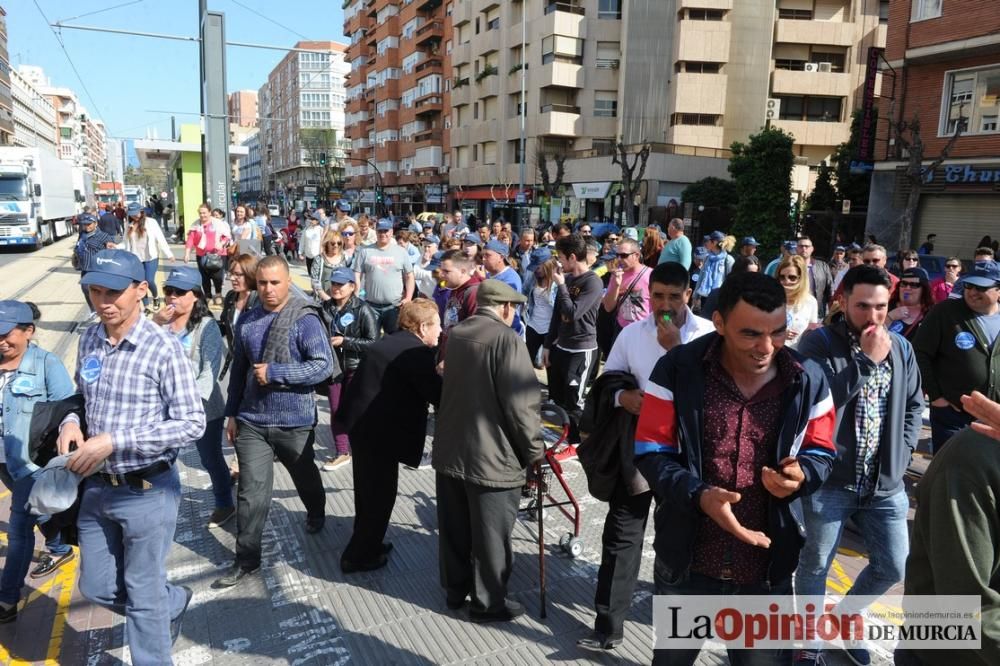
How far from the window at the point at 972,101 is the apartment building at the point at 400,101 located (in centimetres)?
3826

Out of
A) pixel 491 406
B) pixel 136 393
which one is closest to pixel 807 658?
pixel 491 406

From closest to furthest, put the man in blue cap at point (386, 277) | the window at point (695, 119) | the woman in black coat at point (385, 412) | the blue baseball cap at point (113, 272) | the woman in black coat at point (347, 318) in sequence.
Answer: the blue baseball cap at point (113, 272), the woman in black coat at point (385, 412), the woman in black coat at point (347, 318), the man in blue cap at point (386, 277), the window at point (695, 119)

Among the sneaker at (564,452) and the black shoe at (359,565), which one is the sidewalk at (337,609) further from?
the sneaker at (564,452)

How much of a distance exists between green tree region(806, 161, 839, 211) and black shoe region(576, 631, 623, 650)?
110ft

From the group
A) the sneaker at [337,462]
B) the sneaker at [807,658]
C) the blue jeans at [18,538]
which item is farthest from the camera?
the sneaker at [337,462]

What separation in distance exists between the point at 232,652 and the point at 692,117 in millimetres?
38294

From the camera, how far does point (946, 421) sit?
14.1 feet

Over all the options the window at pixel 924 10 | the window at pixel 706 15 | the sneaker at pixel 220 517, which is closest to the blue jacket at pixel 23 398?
the sneaker at pixel 220 517

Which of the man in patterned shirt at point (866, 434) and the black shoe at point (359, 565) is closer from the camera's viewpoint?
the man in patterned shirt at point (866, 434)

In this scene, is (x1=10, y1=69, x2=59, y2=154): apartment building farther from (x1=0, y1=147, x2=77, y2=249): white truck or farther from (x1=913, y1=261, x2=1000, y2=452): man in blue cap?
(x1=913, y1=261, x2=1000, y2=452): man in blue cap

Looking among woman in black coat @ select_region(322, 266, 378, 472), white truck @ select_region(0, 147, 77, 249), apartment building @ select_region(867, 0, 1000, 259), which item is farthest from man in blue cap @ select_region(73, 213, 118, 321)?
apartment building @ select_region(867, 0, 1000, 259)

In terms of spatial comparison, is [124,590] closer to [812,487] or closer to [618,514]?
[618,514]

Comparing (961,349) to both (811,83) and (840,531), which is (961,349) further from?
(811,83)

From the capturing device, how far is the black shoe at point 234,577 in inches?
152
